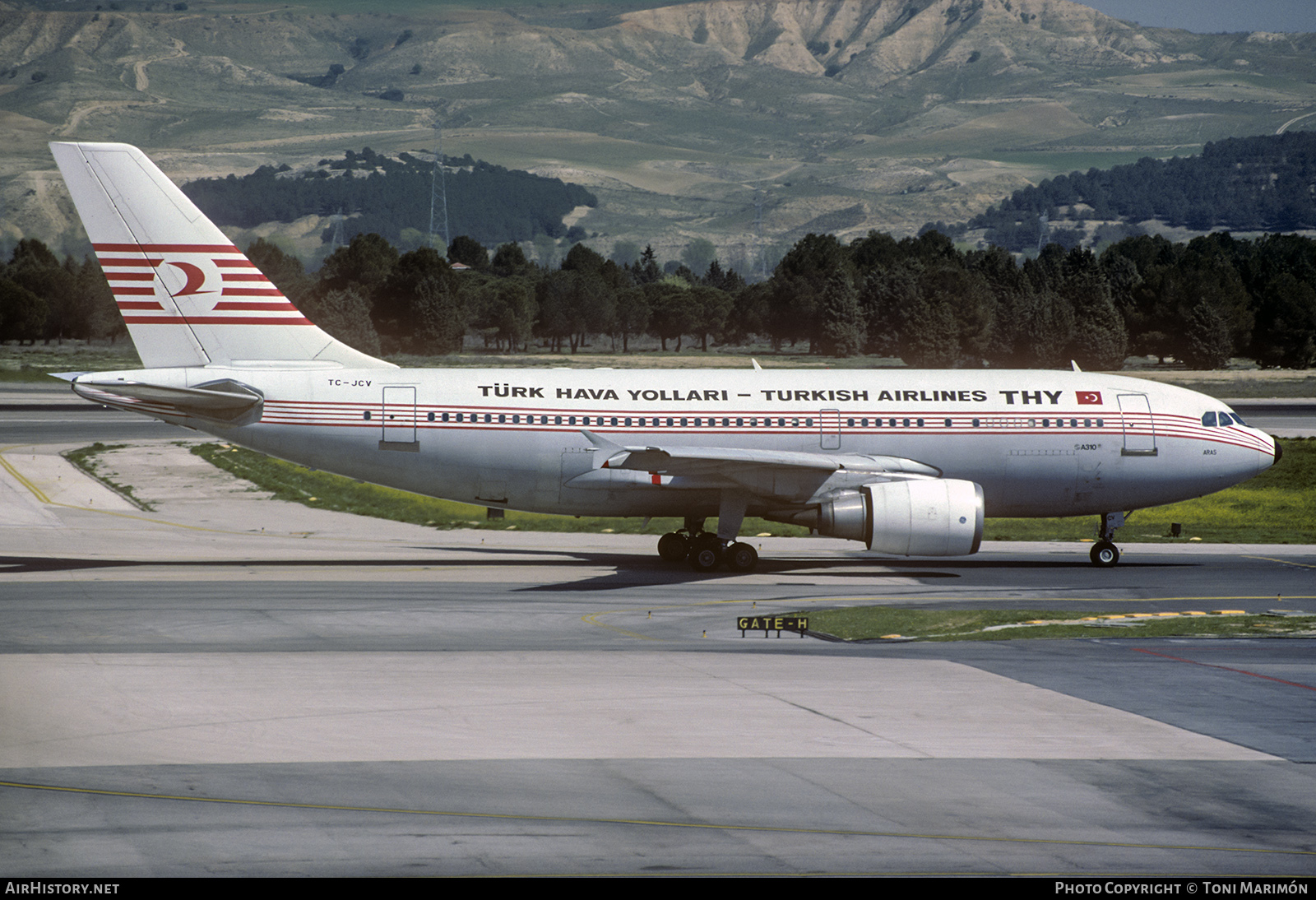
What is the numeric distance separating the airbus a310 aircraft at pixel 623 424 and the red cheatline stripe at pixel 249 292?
0.05 m

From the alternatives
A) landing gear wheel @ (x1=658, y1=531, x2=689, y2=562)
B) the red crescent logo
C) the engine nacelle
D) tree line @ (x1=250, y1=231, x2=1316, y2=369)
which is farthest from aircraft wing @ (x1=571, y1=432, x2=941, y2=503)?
tree line @ (x1=250, y1=231, x2=1316, y2=369)

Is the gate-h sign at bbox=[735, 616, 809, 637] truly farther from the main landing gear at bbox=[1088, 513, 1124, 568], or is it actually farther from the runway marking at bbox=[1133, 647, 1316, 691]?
the main landing gear at bbox=[1088, 513, 1124, 568]

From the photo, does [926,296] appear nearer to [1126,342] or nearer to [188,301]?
[1126,342]

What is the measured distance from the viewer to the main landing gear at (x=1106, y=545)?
36.5 metres

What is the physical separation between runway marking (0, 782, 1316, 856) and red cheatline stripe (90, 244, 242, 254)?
21.2m

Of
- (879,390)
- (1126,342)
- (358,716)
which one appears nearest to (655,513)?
(879,390)

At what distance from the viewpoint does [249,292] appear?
113 ft

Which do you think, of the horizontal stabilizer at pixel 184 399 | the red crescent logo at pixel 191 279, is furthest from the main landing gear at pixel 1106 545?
the red crescent logo at pixel 191 279

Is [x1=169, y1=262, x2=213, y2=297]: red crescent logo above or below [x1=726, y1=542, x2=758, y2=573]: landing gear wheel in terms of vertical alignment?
above

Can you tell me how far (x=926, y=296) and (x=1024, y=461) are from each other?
105m

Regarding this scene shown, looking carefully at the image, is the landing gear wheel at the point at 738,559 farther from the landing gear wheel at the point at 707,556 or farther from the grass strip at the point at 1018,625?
the grass strip at the point at 1018,625

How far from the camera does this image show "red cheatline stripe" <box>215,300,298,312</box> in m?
34.3

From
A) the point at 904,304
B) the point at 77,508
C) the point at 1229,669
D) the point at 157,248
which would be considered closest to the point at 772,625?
the point at 1229,669

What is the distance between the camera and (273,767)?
16.2 metres
